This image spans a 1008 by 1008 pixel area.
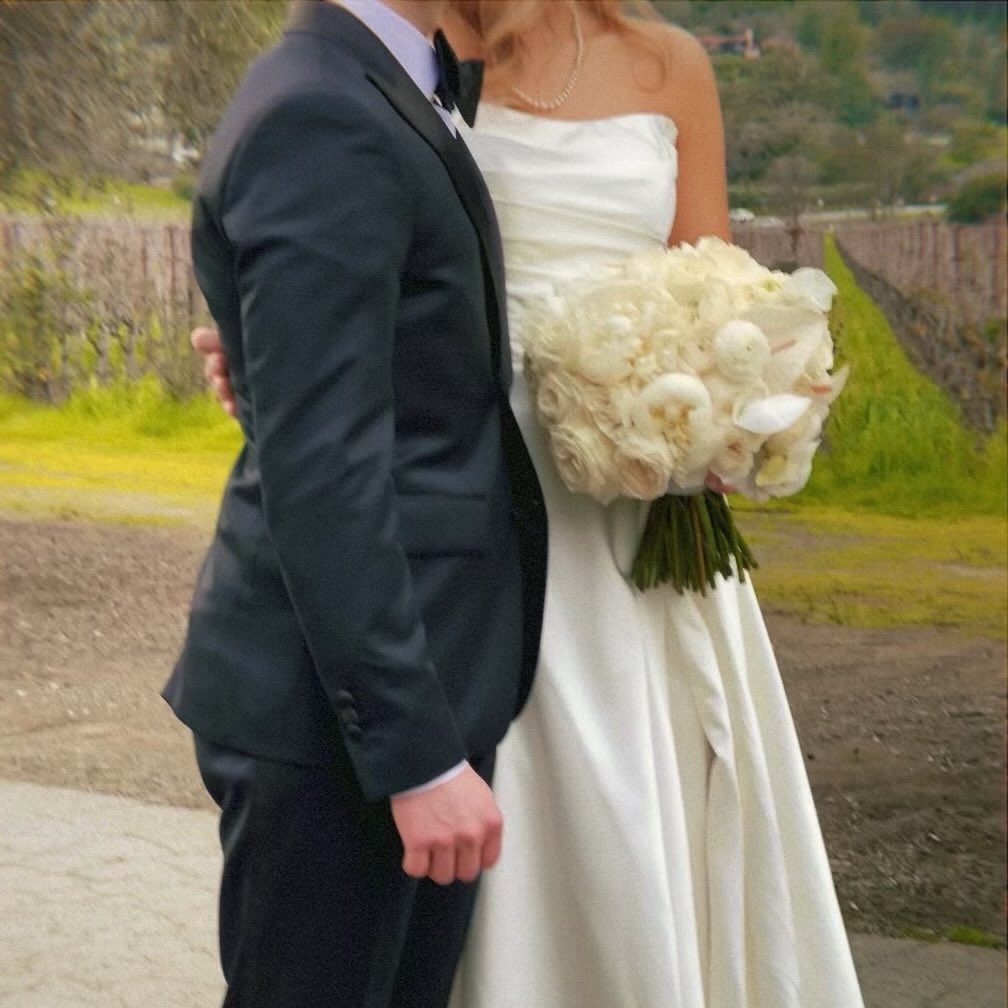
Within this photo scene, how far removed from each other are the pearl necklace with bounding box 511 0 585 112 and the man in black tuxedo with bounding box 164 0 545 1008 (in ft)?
1.05

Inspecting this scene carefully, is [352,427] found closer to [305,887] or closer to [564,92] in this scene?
[305,887]

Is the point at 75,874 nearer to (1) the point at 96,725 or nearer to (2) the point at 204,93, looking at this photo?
(1) the point at 96,725

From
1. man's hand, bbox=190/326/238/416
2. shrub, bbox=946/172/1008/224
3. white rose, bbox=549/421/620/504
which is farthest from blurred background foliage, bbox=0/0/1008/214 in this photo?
man's hand, bbox=190/326/238/416

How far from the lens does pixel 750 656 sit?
1902 mm

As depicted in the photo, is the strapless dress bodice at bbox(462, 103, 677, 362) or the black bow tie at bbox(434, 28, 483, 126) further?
the strapless dress bodice at bbox(462, 103, 677, 362)

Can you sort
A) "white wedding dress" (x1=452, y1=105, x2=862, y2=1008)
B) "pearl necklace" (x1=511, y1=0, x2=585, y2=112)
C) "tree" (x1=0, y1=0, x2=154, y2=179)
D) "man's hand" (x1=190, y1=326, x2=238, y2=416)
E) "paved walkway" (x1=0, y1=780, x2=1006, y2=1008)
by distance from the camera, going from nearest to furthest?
"man's hand" (x1=190, y1=326, x2=238, y2=416) < "white wedding dress" (x1=452, y1=105, x2=862, y2=1008) < "pearl necklace" (x1=511, y1=0, x2=585, y2=112) < "paved walkway" (x1=0, y1=780, x2=1006, y2=1008) < "tree" (x1=0, y1=0, x2=154, y2=179)

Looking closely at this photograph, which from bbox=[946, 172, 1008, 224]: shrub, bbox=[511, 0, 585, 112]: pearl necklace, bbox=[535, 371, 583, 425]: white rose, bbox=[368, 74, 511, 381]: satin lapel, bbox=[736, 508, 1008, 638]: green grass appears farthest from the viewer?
bbox=[736, 508, 1008, 638]: green grass

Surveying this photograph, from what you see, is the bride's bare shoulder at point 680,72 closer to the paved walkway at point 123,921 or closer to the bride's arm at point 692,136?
the bride's arm at point 692,136

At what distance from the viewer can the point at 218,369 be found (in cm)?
156

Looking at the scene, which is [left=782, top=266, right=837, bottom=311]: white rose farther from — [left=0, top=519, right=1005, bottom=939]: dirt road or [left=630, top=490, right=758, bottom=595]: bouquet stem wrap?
[left=0, top=519, right=1005, bottom=939]: dirt road

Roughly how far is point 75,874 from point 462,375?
1.79 metres

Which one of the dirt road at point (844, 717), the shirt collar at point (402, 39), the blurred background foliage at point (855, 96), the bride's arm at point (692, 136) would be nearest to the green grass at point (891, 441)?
the blurred background foliage at point (855, 96)

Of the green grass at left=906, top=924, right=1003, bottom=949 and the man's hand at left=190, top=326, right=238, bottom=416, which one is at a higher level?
the man's hand at left=190, top=326, right=238, bottom=416

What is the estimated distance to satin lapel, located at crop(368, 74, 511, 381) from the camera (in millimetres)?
1288
